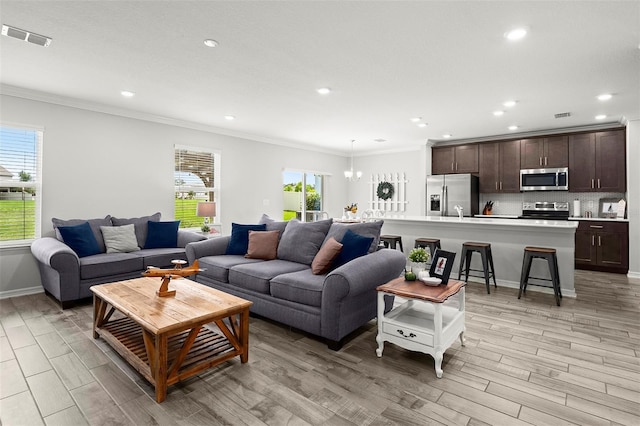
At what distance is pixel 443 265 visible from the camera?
268cm

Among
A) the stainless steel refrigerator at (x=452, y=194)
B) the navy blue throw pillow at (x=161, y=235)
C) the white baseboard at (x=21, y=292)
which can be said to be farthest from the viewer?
the stainless steel refrigerator at (x=452, y=194)

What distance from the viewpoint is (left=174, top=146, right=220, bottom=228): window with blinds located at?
581 centimetres

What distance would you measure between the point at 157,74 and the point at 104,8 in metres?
1.26

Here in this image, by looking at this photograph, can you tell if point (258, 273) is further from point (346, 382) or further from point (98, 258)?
point (98, 258)

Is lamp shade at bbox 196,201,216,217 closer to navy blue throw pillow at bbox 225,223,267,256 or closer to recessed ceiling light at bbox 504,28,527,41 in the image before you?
navy blue throw pillow at bbox 225,223,267,256

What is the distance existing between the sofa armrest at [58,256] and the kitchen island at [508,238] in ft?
14.8

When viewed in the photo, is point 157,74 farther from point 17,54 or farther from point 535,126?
point 535,126

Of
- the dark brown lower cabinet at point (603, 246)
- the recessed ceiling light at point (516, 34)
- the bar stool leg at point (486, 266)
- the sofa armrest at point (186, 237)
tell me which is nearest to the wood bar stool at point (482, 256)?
the bar stool leg at point (486, 266)

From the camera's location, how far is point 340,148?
8562 mm

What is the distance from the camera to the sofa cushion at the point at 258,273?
10.4 ft

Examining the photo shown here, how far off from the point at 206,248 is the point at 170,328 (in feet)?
7.32

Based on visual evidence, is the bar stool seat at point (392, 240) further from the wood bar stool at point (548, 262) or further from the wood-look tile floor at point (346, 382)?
the wood-look tile floor at point (346, 382)

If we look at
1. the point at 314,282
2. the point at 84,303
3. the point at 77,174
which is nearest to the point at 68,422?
the point at 314,282

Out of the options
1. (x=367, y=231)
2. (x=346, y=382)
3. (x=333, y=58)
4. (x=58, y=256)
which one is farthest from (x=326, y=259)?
(x=58, y=256)
